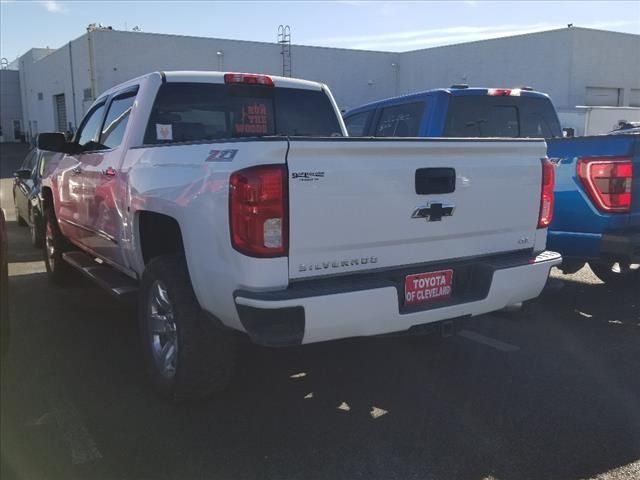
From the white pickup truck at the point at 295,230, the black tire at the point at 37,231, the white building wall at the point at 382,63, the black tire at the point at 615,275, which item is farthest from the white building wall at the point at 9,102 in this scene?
the black tire at the point at 615,275

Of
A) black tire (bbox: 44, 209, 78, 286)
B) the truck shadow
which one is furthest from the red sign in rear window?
black tire (bbox: 44, 209, 78, 286)

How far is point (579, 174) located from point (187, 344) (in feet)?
12.0

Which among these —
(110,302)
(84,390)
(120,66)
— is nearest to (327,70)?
(120,66)

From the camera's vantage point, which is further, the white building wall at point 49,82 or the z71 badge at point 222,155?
the white building wall at point 49,82

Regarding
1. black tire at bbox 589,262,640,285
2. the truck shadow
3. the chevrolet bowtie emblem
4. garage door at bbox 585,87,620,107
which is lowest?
the truck shadow

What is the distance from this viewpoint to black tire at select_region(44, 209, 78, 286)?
6.86 m

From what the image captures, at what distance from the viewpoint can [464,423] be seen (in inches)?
142

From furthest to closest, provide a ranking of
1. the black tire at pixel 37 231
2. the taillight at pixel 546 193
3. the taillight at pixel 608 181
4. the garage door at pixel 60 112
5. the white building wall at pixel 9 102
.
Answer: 1. the white building wall at pixel 9 102
2. the garage door at pixel 60 112
3. the black tire at pixel 37 231
4. the taillight at pixel 608 181
5. the taillight at pixel 546 193

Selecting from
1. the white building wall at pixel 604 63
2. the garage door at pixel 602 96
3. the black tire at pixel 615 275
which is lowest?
the black tire at pixel 615 275

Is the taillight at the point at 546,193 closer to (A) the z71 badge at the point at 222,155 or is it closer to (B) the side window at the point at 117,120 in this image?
(A) the z71 badge at the point at 222,155

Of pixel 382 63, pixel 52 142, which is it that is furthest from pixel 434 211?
pixel 382 63

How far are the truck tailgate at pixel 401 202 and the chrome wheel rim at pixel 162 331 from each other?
1.11 m

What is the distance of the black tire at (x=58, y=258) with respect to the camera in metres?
6.86

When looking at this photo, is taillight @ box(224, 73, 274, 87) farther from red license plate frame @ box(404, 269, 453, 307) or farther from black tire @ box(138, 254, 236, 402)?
red license plate frame @ box(404, 269, 453, 307)
